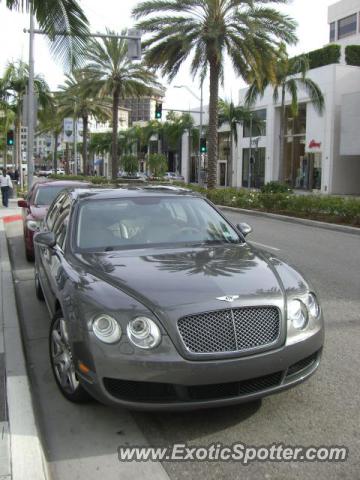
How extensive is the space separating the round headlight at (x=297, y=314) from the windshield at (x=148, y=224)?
137 centimetres

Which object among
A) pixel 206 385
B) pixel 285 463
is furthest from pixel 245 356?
pixel 285 463

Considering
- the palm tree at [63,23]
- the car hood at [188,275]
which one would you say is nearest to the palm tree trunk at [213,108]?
the palm tree at [63,23]

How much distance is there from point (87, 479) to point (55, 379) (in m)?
1.30

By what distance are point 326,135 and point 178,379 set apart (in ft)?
128

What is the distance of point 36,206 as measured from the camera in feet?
34.6

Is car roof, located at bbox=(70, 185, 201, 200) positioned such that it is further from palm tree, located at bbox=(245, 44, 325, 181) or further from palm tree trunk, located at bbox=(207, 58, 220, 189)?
palm tree, located at bbox=(245, 44, 325, 181)

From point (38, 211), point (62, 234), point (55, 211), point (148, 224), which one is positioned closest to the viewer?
point (148, 224)

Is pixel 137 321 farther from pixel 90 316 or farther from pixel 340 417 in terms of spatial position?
pixel 340 417

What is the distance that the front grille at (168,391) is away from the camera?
3.40 m

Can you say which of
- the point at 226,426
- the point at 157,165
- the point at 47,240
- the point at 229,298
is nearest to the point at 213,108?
the point at 47,240

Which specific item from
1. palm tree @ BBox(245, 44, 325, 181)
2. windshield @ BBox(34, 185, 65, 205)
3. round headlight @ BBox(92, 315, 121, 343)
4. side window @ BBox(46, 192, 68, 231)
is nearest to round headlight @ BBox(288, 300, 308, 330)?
round headlight @ BBox(92, 315, 121, 343)

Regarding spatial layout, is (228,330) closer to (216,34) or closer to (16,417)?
(16,417)

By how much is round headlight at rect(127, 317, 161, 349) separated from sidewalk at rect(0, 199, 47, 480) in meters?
0.85

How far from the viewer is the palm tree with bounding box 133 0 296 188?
22.6 m
